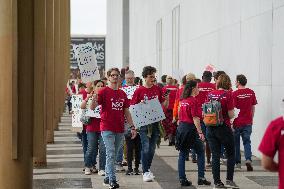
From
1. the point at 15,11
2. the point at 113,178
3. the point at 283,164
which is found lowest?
the point at 113,178

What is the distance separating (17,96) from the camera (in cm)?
1129

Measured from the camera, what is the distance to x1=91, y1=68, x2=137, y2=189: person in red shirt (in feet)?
41.2

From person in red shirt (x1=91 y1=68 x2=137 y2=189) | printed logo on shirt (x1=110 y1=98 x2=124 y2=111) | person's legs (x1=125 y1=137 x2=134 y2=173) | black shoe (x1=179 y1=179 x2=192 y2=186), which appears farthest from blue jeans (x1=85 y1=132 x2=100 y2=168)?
black shoe (x1=179 y1=179 x2=192 y2=186)

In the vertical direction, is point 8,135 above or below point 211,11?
below

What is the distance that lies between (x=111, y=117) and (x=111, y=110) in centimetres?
12

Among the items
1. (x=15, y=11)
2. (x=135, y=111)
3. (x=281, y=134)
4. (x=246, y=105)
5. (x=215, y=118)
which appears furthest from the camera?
(x=246, y=105)

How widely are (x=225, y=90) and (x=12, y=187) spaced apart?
140 inches

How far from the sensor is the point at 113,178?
12648 mm

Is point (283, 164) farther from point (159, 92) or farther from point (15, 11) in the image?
point (159, 92)

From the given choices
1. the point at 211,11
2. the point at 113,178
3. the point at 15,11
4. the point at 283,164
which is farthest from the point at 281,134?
the point at 211,11

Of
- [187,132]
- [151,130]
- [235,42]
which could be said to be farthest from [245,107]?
[235,42]

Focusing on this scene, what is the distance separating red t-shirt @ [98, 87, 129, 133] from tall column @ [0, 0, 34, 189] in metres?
1.48

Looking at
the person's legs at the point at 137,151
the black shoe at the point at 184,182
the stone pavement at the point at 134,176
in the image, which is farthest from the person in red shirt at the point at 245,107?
the black shoe at the point at 184,182

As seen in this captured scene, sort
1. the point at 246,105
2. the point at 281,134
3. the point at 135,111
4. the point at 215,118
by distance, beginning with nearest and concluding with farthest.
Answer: the point at 281,134, the point at 215,118, the point at 135,111, the point at 246,105
